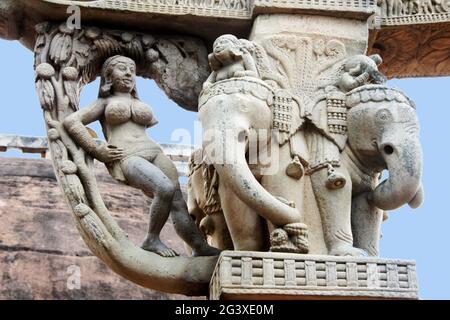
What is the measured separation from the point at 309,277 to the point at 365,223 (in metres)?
0.70

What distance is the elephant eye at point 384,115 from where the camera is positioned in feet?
21.4

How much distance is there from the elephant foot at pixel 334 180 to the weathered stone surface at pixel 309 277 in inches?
19.1

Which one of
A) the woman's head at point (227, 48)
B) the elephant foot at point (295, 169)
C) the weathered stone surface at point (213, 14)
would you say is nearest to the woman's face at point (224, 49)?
the woman's head at point (227, 48)

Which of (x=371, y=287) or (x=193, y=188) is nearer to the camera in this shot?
(x=371, y=287)

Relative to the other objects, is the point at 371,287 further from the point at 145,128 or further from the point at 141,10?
the point at 141,10

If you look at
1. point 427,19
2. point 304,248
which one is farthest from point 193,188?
point 427,19

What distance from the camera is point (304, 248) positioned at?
245 inches

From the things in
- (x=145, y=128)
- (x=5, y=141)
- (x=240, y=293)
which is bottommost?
(x=240, y=293)

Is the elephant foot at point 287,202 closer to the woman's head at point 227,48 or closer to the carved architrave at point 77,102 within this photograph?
the carved architrave at point 77,102

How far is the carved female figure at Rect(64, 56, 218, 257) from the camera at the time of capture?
21.8 ft

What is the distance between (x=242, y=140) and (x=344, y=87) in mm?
809

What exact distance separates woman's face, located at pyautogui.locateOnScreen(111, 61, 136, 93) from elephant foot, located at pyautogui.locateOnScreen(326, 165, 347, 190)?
1.32 m

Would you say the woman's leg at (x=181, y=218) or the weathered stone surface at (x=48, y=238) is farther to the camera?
the weathered stone surface at (x=48, y=238)

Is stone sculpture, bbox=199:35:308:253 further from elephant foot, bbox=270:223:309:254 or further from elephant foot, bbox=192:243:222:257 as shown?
elephant foot, bbox=192:243:222:257
